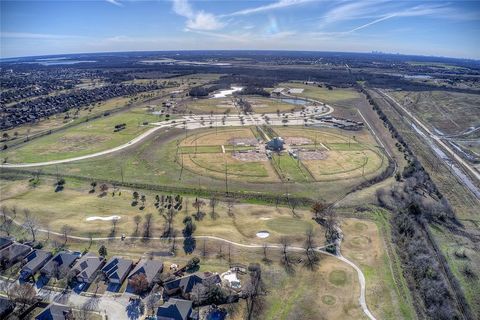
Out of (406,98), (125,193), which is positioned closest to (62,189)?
(125,193)

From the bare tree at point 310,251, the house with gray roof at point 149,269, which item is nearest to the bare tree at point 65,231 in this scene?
the house with gray roof at point 149,269

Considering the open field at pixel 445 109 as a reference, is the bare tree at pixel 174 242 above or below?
below

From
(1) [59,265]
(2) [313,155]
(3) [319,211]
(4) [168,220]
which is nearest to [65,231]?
(1) [59,265]

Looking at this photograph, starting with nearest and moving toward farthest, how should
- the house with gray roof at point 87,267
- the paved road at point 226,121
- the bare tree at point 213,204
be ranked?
1. the house with gray roof at point 87,267
2. the bare tree at point 213,204
3. the paved road at point 226,121

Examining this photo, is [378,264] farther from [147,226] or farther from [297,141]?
[297,141]

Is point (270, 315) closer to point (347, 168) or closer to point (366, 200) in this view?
point (366, 200)

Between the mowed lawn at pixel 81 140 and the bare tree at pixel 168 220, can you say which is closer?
the bare tree at pixel 168 220

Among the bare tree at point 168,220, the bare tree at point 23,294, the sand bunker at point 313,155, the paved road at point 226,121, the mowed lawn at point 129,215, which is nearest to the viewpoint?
the bare tree at point 23,294

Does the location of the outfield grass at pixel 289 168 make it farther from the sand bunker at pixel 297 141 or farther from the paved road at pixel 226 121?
the paved road at pixel 226 121
